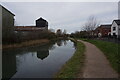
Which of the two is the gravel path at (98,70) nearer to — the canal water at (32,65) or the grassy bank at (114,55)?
the grassy bank at (114,55)

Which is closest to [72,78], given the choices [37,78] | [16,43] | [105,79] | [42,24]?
[105,79]

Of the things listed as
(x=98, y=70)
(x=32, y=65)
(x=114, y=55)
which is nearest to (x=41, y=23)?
(x=32, y=65)

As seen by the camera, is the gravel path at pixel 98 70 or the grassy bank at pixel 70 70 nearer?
the gravel path at pixel 98 70

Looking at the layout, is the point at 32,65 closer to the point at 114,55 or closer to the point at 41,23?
the point at 114,55

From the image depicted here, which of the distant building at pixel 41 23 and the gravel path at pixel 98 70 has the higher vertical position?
the distant building at pixel 41 23

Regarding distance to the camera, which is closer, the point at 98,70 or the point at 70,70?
the point at 98,70

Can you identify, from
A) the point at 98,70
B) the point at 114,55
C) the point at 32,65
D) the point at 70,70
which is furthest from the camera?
the point at 32,65

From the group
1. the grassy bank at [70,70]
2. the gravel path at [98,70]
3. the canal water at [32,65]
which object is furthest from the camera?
the canal water at [32,65]

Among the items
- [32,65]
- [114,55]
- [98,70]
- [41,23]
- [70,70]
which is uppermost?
[41,23]

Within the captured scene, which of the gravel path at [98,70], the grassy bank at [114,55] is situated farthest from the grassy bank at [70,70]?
the grassy bank at [114,55]

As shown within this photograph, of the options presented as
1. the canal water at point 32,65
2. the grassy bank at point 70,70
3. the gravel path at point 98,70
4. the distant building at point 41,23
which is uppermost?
the distant building at point 41,23

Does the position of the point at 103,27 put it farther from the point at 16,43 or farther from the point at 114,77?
the point at 114,77

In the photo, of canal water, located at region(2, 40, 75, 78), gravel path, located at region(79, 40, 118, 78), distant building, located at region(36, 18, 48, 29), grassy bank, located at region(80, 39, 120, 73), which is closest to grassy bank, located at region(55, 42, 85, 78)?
gravel path, located at region(79, 40, 118, 78)

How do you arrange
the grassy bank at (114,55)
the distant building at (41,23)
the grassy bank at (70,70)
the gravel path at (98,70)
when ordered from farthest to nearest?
the distant building at (41,23) → the grassy bank at (114,55) → the grassy bank at (70,70) → the gravel path at (98,70)
